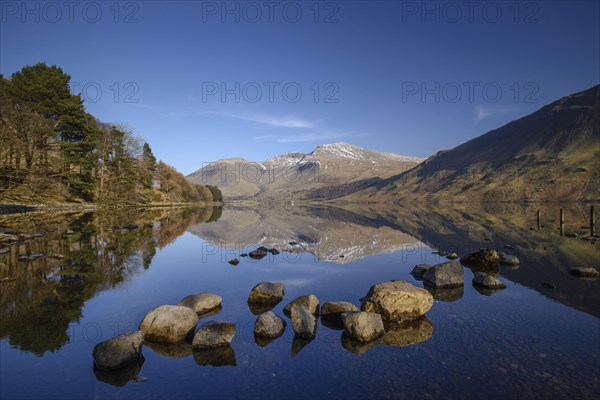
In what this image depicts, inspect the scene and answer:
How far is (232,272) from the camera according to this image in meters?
23.4

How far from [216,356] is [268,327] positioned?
2283 millimetres

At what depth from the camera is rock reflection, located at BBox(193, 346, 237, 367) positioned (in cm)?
1052

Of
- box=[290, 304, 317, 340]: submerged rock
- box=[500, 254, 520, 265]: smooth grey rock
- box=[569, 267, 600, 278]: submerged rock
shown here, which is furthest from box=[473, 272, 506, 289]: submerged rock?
box=[290, 304, 317, 340]: submerged rock

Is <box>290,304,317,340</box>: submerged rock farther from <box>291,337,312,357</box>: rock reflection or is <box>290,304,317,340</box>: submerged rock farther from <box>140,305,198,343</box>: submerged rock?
<box>140,305,198,343</box>: submerged rock

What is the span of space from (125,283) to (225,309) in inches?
300

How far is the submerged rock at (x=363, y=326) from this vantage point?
12394 mm

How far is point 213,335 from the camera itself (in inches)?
460

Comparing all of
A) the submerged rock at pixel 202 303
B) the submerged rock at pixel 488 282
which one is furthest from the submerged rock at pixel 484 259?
the submerged rock at pixel 202 303

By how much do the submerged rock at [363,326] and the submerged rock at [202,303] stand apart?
6187 mm

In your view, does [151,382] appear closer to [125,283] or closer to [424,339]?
[424,339]

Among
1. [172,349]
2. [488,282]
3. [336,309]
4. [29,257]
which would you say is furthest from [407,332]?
[29,257]

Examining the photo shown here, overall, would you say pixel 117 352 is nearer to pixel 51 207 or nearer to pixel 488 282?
pixel 488 282

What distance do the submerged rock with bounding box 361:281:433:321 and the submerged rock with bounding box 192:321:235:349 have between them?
622 cm

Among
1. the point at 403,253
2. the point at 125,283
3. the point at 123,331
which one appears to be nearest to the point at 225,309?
the point at 123,331
